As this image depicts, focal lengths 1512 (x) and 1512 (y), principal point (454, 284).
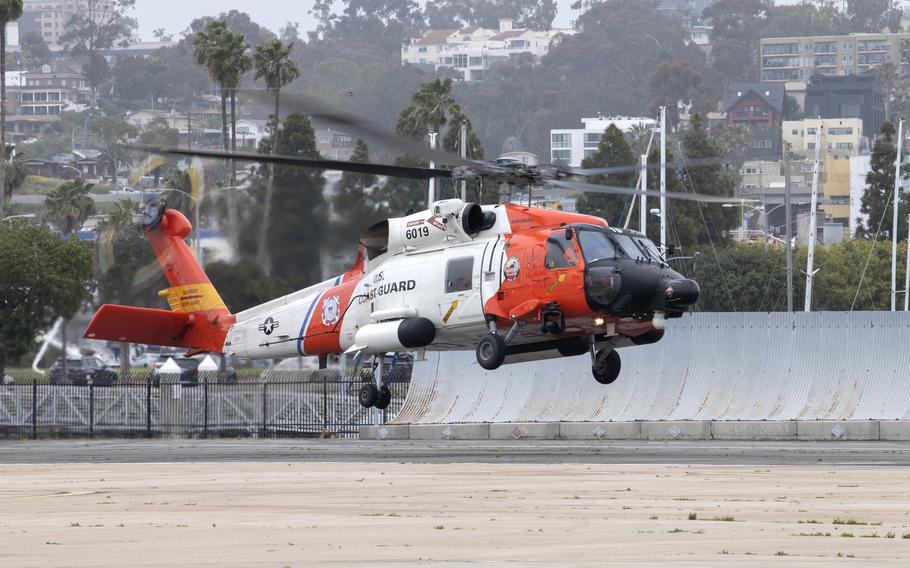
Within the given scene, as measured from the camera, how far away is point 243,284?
34.1m

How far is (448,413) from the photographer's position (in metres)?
37.5

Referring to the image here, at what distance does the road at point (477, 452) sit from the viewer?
26.5 meters

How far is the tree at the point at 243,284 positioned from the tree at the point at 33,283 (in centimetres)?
1032

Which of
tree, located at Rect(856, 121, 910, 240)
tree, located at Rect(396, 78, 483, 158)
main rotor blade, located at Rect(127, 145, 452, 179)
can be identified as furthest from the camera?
tree, located at Rect(856, 121, 910, 240)

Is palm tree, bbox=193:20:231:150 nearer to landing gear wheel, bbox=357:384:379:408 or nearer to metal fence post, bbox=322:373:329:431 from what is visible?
metal fence post, bbox=322:373:329:431

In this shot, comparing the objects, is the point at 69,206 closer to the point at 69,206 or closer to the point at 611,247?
the point at 69,206

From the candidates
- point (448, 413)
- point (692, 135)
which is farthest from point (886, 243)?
point (448, 413)

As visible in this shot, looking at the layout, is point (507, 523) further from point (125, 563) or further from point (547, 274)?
point (547, 274)

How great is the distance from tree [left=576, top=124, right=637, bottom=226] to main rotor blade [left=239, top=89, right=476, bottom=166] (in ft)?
160

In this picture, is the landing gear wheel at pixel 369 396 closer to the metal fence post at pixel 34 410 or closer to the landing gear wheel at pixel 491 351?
the landing gear wheel at pixel 491 351

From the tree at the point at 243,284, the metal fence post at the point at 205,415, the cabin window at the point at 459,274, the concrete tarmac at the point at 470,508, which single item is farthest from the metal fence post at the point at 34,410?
the cabin window at the point at 459,274

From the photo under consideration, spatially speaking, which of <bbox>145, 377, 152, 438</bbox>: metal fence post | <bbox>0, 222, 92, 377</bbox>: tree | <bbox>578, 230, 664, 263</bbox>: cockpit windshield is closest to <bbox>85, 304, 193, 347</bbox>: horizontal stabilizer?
<bbox>145, 377, 152, 438</bbox>: metal fence post

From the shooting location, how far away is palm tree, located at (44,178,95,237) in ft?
271

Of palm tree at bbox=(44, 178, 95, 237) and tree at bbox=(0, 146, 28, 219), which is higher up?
tree at bbox=(0, 146, 28, 219)
